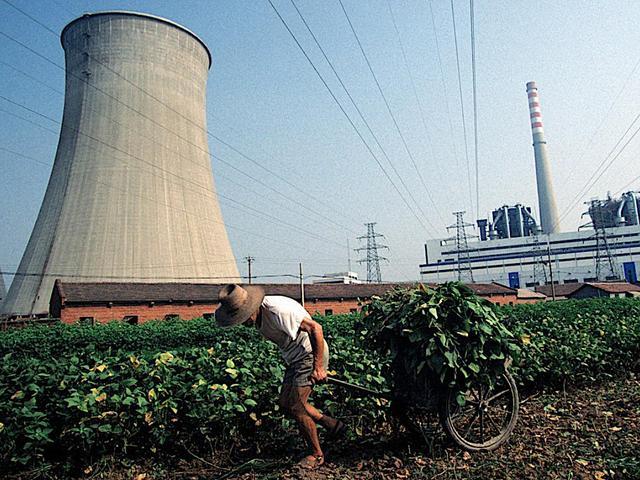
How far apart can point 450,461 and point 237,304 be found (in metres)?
1.48

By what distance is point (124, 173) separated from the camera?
16266 mm

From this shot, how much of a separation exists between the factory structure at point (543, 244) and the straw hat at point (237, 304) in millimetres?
52770

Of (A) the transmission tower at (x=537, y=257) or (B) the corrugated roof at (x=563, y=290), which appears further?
(A) the transmission tower at (x=537, y=257)

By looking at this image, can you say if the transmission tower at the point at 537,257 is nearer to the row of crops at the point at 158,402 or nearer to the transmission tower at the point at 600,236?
the transmission tower at the point at 600,236

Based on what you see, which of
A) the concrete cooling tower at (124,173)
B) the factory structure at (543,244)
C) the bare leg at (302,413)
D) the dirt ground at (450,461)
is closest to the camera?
the dirt ground at (450,461)

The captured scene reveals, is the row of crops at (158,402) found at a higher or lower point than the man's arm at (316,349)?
lower

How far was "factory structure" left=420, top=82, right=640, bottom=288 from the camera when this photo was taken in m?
57.1

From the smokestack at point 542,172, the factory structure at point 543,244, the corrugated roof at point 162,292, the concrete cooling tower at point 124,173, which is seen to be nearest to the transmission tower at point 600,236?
the factory structure at point 543,244

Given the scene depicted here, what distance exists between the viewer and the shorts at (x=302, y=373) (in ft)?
9.34

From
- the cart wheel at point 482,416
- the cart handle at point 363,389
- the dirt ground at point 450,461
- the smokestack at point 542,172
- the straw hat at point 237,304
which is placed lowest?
the dirt ground at point 450,461

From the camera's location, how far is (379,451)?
119 inches

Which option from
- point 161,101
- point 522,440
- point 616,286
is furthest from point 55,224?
point 616,286

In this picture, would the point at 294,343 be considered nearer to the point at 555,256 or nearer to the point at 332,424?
the point at 332,424

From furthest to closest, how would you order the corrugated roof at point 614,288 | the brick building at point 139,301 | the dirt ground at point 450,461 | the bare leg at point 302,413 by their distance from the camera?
the corrugated roof at point 614,288, the brick building at point 139,301, the bare leg at point 302,413, the dirt ground at point 450,461
